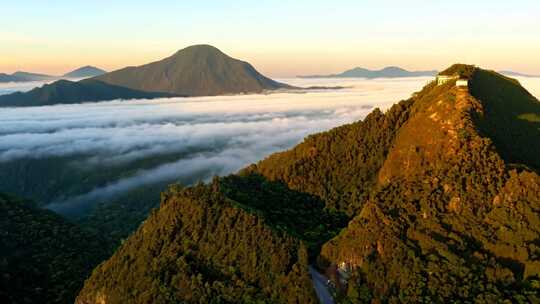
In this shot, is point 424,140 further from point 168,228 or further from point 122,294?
point 122,294

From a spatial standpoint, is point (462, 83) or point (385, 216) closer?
point (385, 216)

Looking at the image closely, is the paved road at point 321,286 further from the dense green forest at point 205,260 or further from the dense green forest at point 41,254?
the dense green forest at point 41,254

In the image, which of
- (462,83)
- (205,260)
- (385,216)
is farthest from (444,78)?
(205,260)

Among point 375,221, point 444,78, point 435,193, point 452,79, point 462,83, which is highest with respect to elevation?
point 444,78

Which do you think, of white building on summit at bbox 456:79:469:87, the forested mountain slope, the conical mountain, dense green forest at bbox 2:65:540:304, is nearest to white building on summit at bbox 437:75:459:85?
the conical mountain

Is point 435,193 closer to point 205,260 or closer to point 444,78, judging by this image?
point 205,260

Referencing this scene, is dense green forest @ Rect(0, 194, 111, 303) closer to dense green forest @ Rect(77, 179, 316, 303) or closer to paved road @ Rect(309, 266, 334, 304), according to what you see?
dense green forest @ Rect(77, 179, 316, 303)
